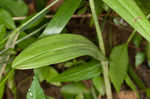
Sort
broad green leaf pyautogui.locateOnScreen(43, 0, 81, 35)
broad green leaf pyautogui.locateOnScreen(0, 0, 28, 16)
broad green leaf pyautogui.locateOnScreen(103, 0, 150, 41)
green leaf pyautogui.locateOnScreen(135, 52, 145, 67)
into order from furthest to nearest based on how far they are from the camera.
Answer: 1. green leaf pyautogui.locateOnScreen(135, 52, 145, 67)
2. broad green leaf pyautogui.locateOnScreen(0, 0, 28, 16)
3. broad green leaf pyautogui.locateOnScreen(43, 0, 81, 35)
4. broad green leaf pyautogui.locateOnScreen(103, 0, 150, 41)

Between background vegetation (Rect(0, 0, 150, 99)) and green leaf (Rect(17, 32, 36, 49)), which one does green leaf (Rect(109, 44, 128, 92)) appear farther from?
green leaf (Rect(17, 32, 36, 49))

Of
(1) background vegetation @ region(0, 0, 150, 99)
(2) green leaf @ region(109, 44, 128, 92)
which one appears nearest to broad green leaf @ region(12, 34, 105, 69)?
(1) background vegetation @ region(0, 0, 150, 99)

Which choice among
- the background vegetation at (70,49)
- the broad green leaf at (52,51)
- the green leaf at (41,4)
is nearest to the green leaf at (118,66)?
the background vegetation at (70,49)

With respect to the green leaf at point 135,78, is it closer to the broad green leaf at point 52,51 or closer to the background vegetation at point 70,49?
the background vegetation at point 70,49

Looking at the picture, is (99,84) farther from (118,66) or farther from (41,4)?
(41,4)

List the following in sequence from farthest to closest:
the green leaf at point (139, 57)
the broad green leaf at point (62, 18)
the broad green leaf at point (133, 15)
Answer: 1. the green leaf at point (139, 57)
2. the broad green leaf at point (62, 18)
3. the broad green leaf at point (133, 15)

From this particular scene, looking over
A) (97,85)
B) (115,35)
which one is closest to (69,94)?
(97,85)
